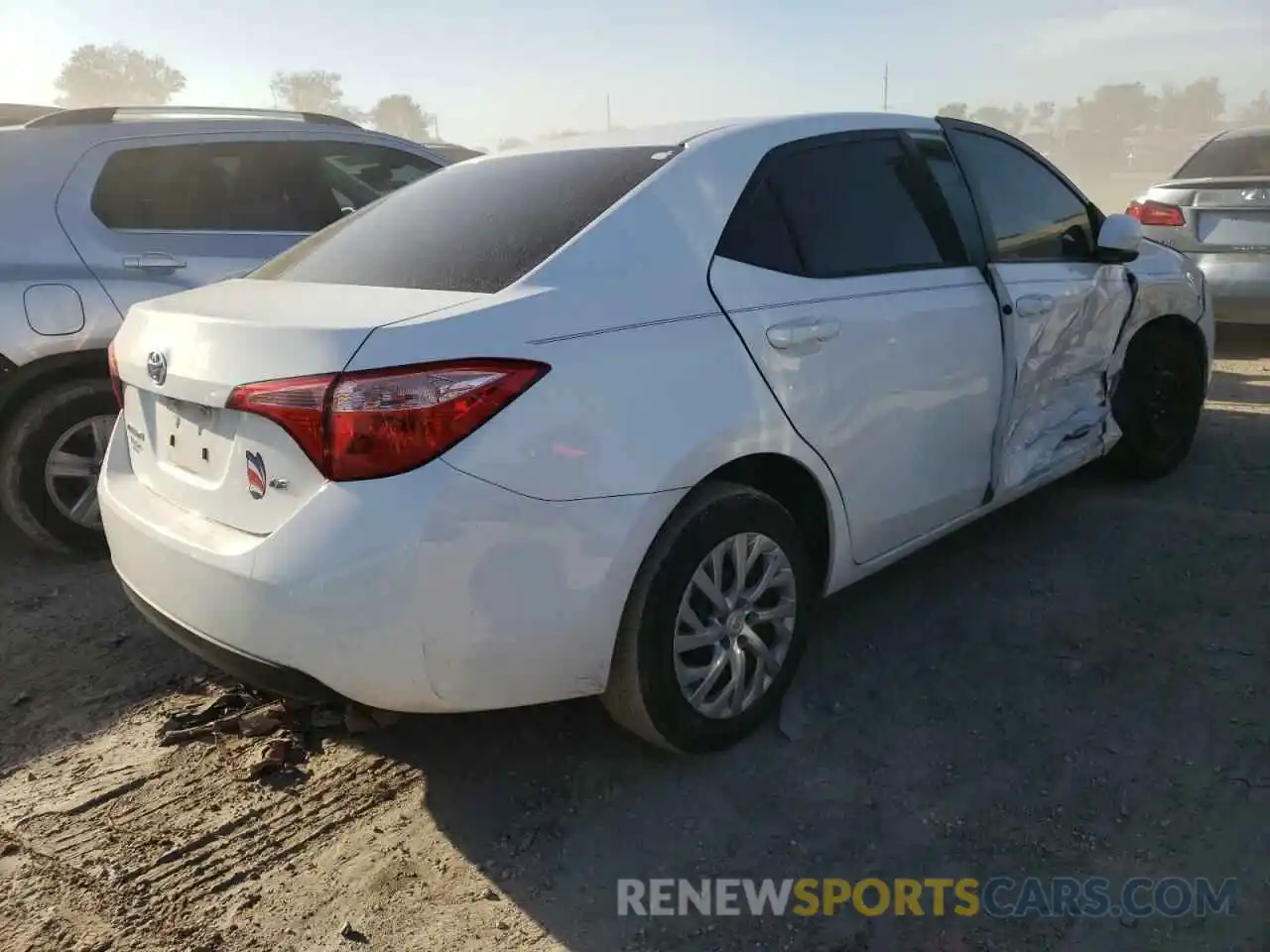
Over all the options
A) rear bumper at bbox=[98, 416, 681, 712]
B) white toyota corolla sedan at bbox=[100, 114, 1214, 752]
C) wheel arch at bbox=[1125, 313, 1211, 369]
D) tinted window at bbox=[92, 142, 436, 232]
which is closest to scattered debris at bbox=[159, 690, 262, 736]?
white toyota corolla sedan at bbox=[100, 114, 1214, 752]

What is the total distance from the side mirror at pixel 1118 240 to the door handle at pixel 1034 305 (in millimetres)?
512

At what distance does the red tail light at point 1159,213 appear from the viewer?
7.09m

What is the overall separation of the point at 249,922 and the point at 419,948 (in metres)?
0.39

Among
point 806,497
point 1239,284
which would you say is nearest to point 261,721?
point 806,497

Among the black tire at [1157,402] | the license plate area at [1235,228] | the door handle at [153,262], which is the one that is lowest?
the black tire at [1157,402]

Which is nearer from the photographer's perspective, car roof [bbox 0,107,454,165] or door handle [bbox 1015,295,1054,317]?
door handle [bbox 1015,295,1054,317]

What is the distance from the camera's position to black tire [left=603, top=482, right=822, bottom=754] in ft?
7.96

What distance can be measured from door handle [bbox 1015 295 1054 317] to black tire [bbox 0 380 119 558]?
11.4ft

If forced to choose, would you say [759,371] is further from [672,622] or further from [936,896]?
[936,896]

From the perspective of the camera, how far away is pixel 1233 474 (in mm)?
4727

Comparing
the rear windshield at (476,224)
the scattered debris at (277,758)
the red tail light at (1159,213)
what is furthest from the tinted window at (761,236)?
the red tail light at (1159,213)

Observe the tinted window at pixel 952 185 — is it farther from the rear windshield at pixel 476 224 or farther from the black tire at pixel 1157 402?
the black tire at pixel 1157 402

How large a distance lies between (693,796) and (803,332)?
4.02 feet

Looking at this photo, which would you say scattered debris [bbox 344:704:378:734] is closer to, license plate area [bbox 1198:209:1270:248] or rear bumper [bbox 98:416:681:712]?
rear bumper [bbox 98:416:681:712]
